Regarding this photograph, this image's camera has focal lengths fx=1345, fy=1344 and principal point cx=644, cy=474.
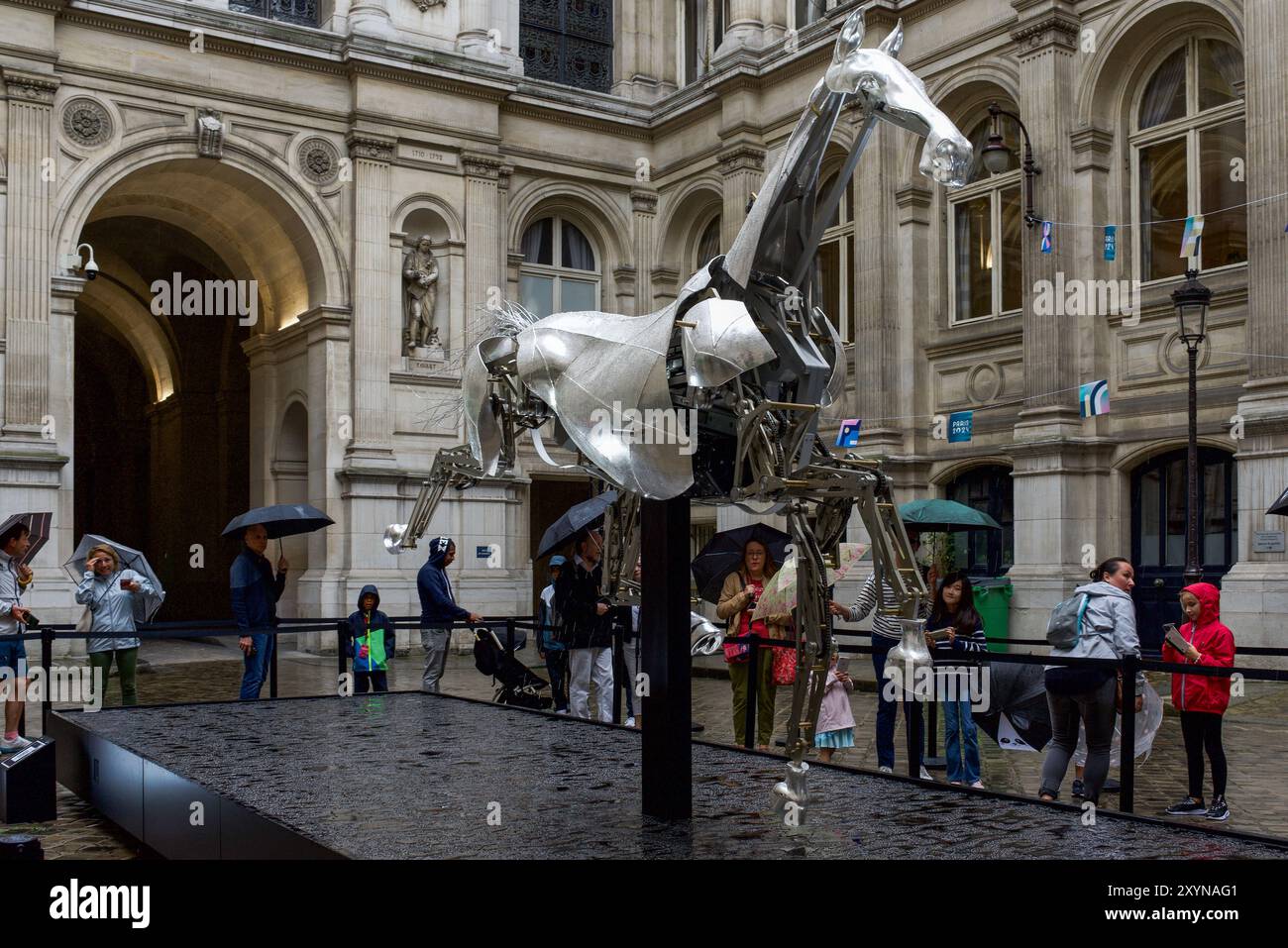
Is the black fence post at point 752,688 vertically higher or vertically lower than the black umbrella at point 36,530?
lower

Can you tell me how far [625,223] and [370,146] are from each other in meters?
6.21

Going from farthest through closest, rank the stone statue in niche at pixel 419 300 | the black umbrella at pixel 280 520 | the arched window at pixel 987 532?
the stone statue in niche at pixel 419 300 → the arched window at pixel 987 532 → the black umbrella at pixel 280 520

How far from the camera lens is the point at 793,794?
6.21 metres

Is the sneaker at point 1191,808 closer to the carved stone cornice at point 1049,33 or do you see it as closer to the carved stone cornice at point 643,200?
the carved stone cornice at point 1049,33

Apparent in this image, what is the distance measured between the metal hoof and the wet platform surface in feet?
0.45

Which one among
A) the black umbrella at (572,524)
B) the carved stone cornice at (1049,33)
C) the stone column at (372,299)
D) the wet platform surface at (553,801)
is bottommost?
the wet platform surface at (553,801)

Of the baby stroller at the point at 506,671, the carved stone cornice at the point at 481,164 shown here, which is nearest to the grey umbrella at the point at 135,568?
the baby stroller at the point at 506,671

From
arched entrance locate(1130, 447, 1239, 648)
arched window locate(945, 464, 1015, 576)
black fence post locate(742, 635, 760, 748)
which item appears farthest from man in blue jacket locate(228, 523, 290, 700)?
arched window locate(945, 464, 1015, 576)

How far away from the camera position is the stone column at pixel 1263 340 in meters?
17.3

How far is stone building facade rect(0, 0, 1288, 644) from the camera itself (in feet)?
64.7

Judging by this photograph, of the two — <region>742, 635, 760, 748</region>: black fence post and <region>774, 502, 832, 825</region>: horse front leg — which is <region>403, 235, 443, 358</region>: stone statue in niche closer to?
<region>742, 635, 760, 748</region>: black fence post

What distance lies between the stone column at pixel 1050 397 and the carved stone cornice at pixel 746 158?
634cm
